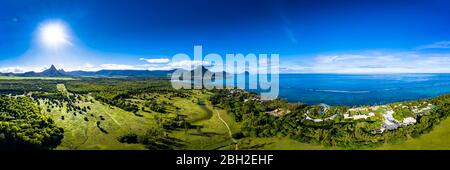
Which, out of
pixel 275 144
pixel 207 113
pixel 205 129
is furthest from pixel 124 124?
pixel 275 144

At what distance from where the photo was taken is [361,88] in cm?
1183

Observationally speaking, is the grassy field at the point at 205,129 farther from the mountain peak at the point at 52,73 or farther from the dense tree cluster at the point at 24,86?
the dense tree cluster at the point at 24,86

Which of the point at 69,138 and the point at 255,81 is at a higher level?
the point at 255,81

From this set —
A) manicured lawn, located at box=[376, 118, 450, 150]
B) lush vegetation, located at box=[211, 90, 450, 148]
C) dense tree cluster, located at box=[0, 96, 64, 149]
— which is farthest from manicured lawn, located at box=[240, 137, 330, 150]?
dense tree cluster, located at box=[0, 96, 64, 149]

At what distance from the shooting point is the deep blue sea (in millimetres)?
10469

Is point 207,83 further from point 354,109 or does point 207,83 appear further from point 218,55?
point 354,109

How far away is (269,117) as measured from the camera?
9648mm

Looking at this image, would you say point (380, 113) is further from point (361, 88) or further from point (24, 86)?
point (24, 86)

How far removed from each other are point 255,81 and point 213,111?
160cm

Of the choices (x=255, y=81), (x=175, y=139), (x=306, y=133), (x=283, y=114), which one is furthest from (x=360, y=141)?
(x=175, y=139)

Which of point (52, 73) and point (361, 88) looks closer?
point (52, 73)

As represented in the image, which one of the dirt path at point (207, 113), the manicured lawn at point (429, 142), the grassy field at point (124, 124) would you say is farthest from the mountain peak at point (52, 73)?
the manicured lawn at point (429, 142)

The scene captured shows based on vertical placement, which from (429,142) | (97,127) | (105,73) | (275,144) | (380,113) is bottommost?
(275,144)

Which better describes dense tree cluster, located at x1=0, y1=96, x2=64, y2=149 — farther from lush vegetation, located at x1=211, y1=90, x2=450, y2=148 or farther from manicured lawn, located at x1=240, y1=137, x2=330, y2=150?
manicured lawn, located at x1=240, y1=137, x2=330, y2=150
